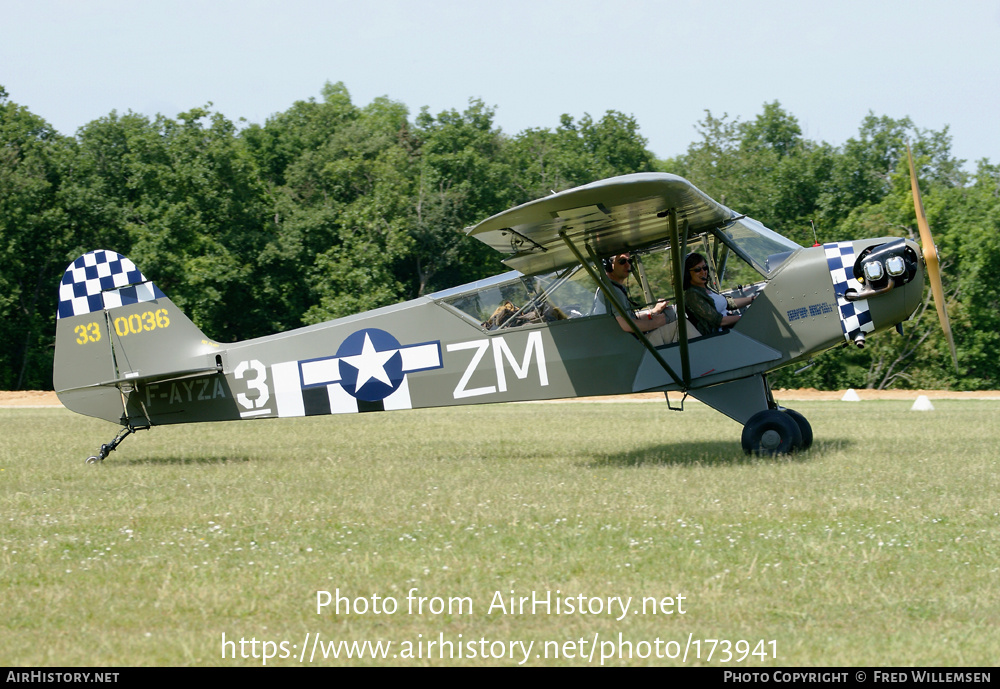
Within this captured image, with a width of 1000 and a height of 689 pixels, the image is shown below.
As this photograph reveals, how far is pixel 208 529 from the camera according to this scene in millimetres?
6652

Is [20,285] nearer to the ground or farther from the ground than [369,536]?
farther from the ground

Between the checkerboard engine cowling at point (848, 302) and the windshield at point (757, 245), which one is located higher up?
the windshield at point (757, 245)

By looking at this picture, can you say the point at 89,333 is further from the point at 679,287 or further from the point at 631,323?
the point at 679,287

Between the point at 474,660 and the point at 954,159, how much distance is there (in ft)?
186

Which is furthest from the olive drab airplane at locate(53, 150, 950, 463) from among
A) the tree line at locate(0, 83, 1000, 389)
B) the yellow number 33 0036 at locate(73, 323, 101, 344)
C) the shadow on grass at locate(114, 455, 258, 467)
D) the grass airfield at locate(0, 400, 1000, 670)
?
the tree line at locate(0, 83, 1000, 389)

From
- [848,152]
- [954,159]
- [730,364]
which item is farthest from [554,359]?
[954,159]

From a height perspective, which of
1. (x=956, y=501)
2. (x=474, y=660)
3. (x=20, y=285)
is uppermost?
(x=20, y=285)

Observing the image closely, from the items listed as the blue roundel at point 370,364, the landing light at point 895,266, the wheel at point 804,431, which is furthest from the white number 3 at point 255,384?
the landing light at point 895,266

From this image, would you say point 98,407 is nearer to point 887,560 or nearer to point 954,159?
point 887,560

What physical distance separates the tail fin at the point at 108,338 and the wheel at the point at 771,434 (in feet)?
20.6

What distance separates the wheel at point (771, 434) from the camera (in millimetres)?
9227

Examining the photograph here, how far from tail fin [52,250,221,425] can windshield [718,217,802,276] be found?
20.5 feet

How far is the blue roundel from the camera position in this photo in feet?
33.8

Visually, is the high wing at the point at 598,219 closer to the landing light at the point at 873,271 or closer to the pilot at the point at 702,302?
the pilot at the point at 702,302
